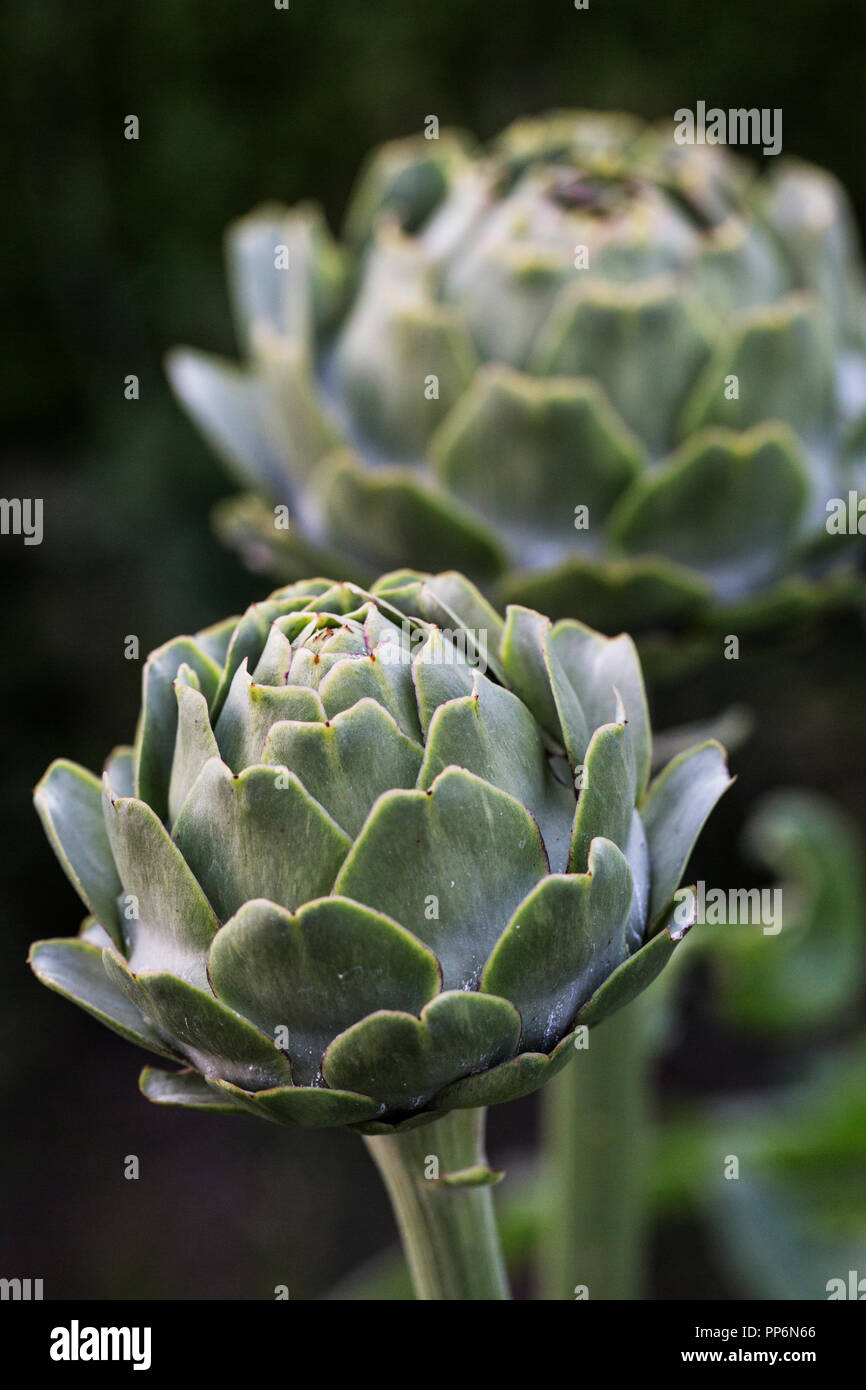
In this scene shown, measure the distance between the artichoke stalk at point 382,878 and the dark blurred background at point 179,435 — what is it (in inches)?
37.1

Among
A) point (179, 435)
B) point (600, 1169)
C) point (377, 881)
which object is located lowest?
point (600, 1169)

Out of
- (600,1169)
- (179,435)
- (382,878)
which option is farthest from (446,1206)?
(179,435)

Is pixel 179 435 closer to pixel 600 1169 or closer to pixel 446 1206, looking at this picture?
pixel 600 1169

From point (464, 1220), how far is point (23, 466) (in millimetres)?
1141

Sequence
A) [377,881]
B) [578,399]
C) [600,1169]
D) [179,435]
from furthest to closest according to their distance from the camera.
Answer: [179,435] < [600,1169] < [578,399] < [377,881]

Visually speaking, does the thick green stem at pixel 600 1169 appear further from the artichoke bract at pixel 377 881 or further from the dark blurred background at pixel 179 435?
the dark blurred background at pixel 179 435

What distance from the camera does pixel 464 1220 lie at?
39 centimetres

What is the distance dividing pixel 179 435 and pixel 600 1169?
0.83m

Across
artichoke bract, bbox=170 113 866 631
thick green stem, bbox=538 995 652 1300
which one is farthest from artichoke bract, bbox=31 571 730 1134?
thick green stem, bbox=538 995 652 1300

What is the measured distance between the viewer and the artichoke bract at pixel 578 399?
1.94 feet

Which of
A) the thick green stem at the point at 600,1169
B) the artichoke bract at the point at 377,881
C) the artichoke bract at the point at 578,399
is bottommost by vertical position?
the thick green stem at the point at 600,1169

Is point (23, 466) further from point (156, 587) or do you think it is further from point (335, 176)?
point (335, 176)

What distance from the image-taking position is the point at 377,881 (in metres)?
0.34

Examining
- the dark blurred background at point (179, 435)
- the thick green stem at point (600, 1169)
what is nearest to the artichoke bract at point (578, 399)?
the thick green stem at point (600, 1169)
